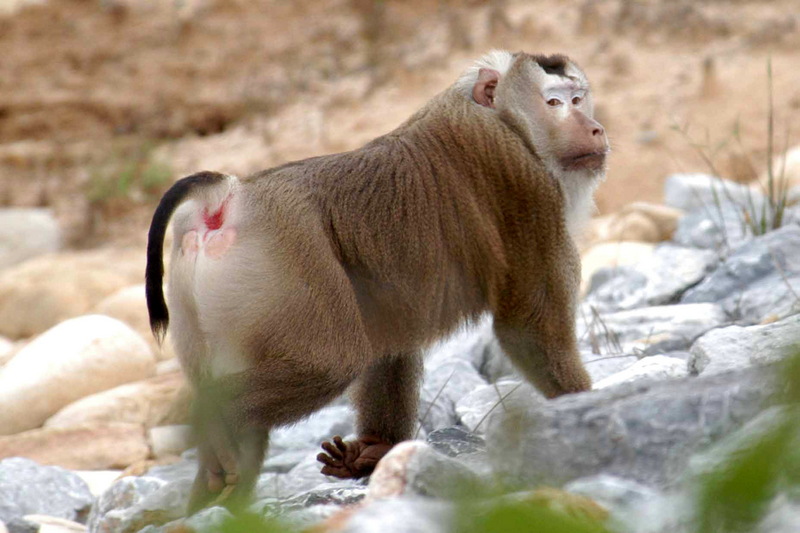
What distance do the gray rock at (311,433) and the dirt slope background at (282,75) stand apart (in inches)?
304

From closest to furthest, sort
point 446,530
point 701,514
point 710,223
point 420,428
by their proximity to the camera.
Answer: point 701,514, point 446,530, point 420,428, point 710,223

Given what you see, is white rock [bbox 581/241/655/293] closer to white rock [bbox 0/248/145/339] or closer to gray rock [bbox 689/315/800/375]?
gray rock [bbox 689/315/800/375]

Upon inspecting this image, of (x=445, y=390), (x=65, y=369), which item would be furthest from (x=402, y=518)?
(x=65, y=369)

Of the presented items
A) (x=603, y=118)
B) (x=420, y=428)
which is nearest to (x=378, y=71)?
(x=603, y=118)

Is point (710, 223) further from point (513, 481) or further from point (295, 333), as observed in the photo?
point (513, 481)

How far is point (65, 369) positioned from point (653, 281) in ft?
12.6

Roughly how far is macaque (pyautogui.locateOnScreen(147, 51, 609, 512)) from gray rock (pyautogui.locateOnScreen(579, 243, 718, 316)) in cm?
201

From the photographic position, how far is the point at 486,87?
530cm

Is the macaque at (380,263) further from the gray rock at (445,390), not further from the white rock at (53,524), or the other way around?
the white rock at (53,524)

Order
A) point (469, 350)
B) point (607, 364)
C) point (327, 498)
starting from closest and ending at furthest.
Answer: point (327, 498) < point (607, 364) < point (469, 350)

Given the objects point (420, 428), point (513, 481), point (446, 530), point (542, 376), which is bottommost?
point (420, 428)

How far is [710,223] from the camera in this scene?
8133mm

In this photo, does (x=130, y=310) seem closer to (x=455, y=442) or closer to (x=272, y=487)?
(x=272, y=487)

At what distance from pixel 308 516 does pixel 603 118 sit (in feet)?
37.2
